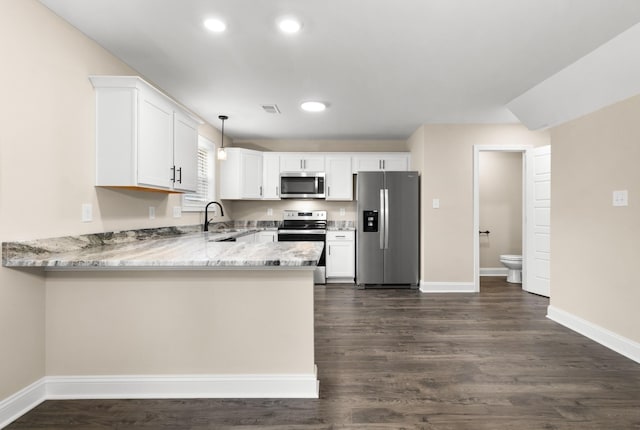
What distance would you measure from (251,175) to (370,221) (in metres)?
2.03

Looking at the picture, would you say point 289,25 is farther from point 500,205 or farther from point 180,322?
point 500,205

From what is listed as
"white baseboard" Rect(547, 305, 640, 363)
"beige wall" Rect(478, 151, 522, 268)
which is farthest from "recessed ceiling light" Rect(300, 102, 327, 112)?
"beige wall" Rect(478, 151, 522, 268)

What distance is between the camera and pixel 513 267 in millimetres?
5438

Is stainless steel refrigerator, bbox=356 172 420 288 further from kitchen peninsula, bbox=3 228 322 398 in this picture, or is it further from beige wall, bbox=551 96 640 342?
kitchen peninsula, bbox=3 228 322 398

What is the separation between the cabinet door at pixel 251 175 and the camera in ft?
17.4

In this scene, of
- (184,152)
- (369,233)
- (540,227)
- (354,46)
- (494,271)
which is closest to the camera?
(354,46)

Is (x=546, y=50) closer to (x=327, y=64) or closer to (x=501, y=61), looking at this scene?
(x=501, y=61)

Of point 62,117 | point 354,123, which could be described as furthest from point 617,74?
point 62,117

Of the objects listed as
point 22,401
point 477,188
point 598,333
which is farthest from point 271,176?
point 598,333

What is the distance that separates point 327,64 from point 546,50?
1.71 metres

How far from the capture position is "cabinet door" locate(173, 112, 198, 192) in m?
3.05

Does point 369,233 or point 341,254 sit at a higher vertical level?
point 369,233

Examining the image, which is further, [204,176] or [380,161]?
[380,161]

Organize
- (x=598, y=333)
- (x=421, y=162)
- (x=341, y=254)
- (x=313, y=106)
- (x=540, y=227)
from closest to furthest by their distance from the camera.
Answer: (x=598, y=333) → (x=313, y=106) → (x=540, y=227) → (x=421, y=162) → (x=341, y=254)
